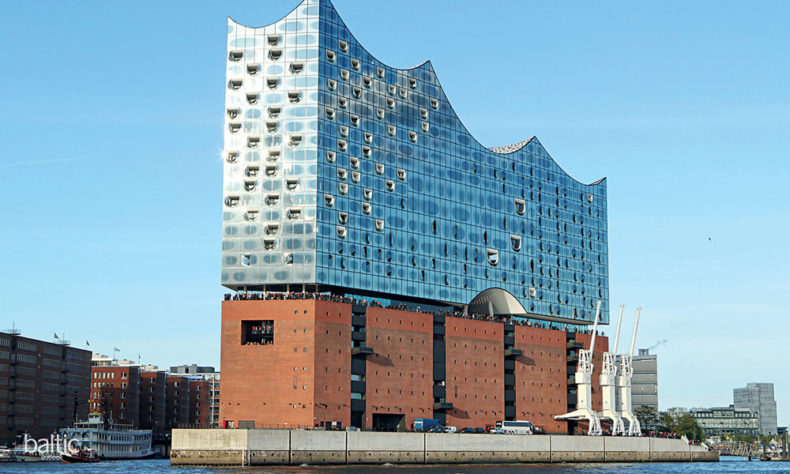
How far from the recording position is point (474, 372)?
147m

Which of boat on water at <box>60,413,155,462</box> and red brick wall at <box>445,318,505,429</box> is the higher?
red brick wall at <box>445,318,505,429</box>

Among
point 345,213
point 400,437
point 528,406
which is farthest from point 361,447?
point 528,406

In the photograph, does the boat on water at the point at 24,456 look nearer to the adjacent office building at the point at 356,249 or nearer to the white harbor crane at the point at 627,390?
the adjacent office building at the point at 356,249

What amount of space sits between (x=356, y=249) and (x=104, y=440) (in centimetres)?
7595

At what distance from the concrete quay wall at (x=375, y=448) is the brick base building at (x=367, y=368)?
12.0 feet

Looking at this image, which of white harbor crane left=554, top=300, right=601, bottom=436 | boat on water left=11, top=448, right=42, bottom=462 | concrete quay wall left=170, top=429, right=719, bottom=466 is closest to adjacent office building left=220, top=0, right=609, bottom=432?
white harbor crane left=554, top=300, right=601, bottom=436

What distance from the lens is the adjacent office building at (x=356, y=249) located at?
12519 cm

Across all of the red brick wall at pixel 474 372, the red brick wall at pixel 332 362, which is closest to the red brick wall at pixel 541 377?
the red brick wall at pixel 474 372

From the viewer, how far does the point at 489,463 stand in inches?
5448

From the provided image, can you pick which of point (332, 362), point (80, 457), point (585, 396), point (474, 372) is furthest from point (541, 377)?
point (80, 457)

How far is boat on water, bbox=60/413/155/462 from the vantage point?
178000 millimetres

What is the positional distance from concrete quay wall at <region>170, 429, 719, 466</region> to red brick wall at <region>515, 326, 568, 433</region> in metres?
6.62

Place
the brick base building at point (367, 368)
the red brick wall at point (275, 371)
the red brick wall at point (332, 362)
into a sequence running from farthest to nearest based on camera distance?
the red brick wall at point (332, 362) < the brick base building at point (367, 368) < the red brick wall at point (275, 371)

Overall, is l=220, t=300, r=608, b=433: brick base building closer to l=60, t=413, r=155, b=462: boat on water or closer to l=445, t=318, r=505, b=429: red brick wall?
l=445, t=318, r=505, b=429: red brick wall
